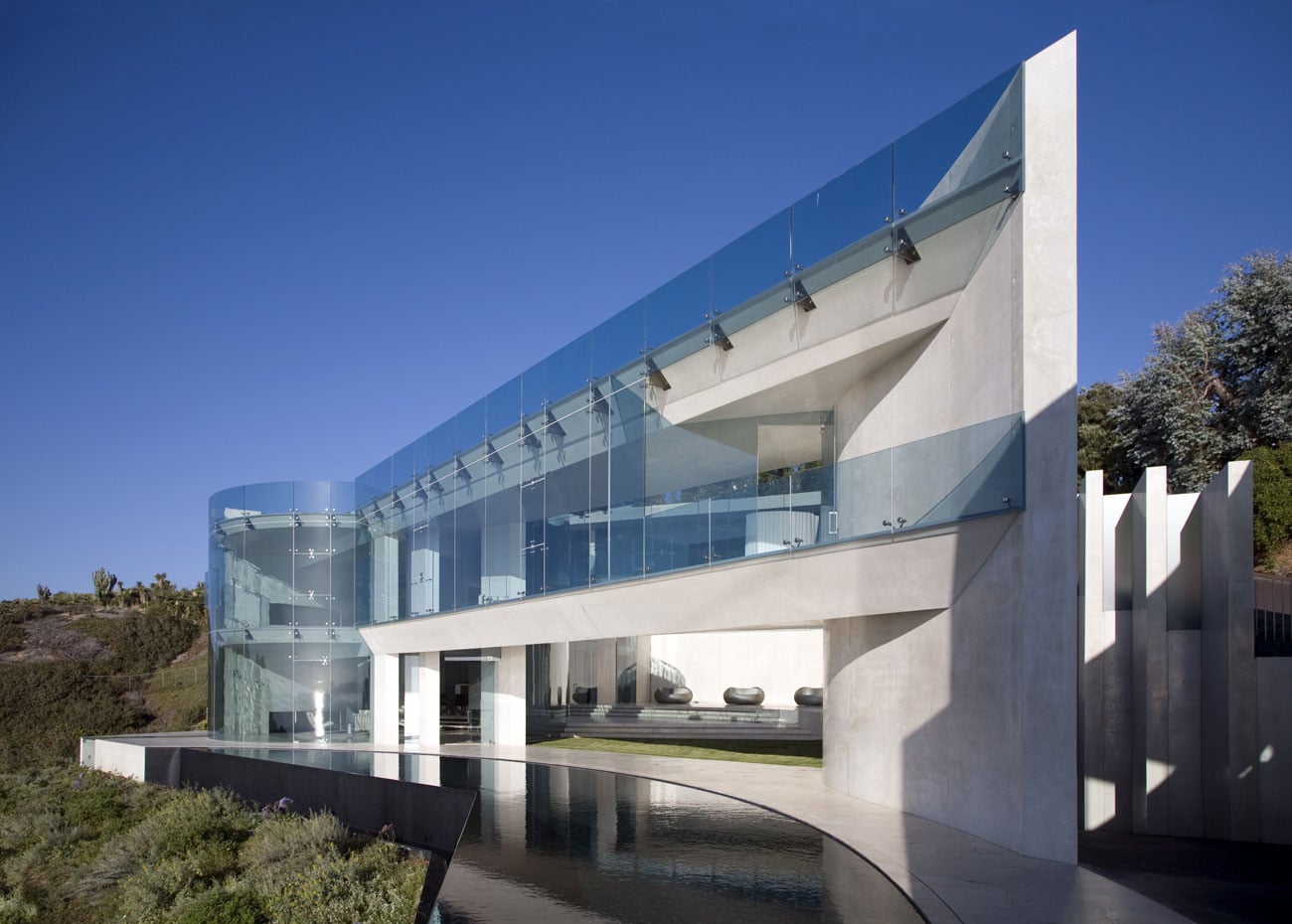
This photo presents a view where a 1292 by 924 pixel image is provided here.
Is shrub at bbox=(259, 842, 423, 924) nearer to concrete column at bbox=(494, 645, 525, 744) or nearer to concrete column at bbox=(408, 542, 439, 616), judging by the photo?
concrete column at bbox=(494, 645, 525, 744)

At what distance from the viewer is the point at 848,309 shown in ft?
45.9

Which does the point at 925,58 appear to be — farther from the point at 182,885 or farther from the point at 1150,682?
the point at 182,885

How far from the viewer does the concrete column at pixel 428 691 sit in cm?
2605

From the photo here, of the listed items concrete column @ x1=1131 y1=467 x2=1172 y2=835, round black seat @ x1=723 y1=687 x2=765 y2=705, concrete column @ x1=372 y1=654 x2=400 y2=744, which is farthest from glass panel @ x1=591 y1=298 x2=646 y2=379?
round black seat @ x1=723 y1=687 x2=765 y2=705

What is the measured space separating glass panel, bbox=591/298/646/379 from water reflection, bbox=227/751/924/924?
733 centimetres

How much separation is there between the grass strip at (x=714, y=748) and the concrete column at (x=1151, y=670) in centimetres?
693

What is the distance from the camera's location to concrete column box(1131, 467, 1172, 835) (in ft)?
42.0

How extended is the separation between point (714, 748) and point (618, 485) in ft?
25.3

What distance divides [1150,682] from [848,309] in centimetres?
601

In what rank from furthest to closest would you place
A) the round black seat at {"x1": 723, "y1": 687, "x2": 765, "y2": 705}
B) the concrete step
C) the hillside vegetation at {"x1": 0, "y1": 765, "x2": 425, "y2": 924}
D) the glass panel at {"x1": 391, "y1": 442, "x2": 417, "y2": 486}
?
the round black seat at {"x1": 723, "y1": 687, "x2": 765, "y2": 705}, the glass panel at {"x1": 391, "y1": 442, "x2": 417, "y2": 486}, the concrete step, the hillside vegetation at {"x1": 0, "y1": 765, "x2": 425, "y2": 924}

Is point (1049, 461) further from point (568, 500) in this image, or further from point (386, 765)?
point (386, 765)

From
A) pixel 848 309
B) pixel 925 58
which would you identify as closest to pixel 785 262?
pixel 848 309

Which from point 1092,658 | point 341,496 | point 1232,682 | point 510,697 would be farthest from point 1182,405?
point 341,496

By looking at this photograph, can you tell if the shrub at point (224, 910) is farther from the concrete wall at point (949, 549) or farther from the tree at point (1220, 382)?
the tree at point (1220, 382)
